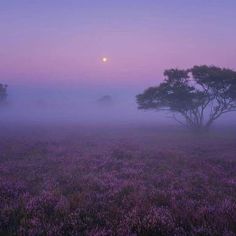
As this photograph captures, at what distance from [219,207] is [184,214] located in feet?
4.36

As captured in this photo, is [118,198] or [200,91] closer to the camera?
[118,198]

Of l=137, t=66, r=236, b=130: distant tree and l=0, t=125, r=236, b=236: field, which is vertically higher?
l=137, t=66, r=236, b=130: distant tree

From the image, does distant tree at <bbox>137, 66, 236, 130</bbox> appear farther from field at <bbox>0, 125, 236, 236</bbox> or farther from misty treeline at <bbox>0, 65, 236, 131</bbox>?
field at <bbox>0, 125, 236, 236</bbox>

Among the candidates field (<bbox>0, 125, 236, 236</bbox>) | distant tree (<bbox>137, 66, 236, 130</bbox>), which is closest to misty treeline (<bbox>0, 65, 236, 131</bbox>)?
distant tree (<bbox>137, 66, 236, 130</bbox>)

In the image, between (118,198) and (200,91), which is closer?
(118,198)

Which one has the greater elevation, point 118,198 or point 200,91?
point 200,91

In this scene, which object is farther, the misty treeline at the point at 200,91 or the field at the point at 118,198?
the misty treeline at the point at 200,91

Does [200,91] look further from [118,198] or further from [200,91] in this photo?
[118,198]

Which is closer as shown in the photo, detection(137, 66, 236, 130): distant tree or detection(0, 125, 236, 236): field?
detection(0, 125, 236, 236): field

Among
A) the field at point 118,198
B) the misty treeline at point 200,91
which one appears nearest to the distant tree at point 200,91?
the misty treeline at point 200,91

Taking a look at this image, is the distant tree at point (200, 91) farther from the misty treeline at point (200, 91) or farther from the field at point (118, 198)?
the field at point (118, 198)

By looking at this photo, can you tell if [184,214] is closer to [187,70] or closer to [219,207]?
[219,207]

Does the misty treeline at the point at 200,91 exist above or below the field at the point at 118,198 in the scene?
above

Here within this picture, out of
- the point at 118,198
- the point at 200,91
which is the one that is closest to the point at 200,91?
the point at 200,91
